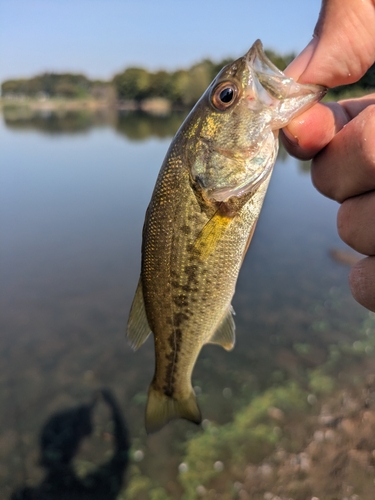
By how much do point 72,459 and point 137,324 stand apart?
327 cm

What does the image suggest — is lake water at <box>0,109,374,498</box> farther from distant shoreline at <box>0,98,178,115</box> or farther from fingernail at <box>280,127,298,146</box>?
distant shoreline at <box>0,98,178,115</box>

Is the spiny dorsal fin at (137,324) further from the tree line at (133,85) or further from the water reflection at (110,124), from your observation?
the tree line at (133,85)

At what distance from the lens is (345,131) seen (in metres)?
2.06

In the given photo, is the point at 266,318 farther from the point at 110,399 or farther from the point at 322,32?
the point at 322,32

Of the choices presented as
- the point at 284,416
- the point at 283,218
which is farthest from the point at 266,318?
the point at 283,218

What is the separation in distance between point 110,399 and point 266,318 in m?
3.61

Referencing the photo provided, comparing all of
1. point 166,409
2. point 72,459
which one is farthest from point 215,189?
point 72,459

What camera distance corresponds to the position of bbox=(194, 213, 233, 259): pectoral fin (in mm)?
2270

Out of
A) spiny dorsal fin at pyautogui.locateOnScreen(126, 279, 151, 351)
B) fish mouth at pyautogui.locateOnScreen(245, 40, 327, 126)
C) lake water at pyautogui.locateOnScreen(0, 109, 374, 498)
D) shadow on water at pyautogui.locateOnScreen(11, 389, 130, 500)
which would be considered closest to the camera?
fish mouth at pyautogui.locateOnScreen(245, 40, 327, 126)

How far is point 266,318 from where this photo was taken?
769 cm

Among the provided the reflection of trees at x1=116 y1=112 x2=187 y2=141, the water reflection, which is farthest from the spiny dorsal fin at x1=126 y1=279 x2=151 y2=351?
Answer: the reflection of trees at x1=116 y1=112 x2=187 y2=141

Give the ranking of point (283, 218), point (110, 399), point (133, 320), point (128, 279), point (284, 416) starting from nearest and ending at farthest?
point (133, 320), point (284, 416), point (110, 399), point (128, 279), point (283, 218)

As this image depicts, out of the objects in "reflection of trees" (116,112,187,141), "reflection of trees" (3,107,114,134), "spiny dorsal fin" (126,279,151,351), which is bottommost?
"reflection of trees" (3,107,114,134)

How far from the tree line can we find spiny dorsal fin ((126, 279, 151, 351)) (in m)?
70.8
